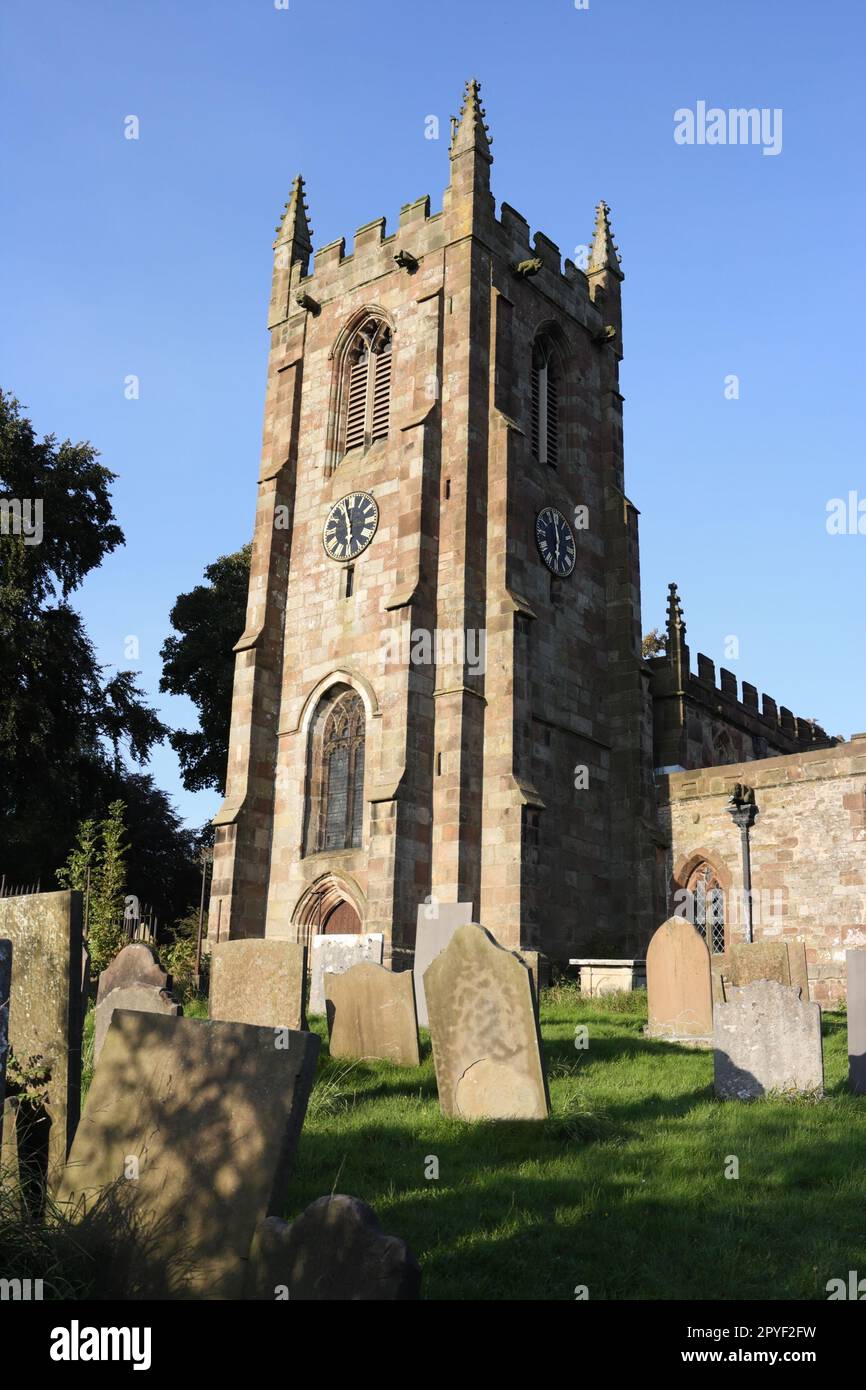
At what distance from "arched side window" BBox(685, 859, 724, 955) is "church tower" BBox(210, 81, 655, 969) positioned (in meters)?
0.93

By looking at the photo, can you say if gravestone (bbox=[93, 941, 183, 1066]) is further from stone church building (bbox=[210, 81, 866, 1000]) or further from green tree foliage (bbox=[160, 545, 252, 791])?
green tree foliage (bbox=[160, 545, 252, 791])

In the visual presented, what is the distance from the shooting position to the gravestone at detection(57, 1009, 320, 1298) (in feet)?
16.2

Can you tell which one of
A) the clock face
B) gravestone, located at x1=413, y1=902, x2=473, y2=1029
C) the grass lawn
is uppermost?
the clock face

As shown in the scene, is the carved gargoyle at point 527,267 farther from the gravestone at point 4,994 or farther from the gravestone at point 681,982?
the gravestone at point 4,994

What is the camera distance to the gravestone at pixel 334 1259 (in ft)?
13.6

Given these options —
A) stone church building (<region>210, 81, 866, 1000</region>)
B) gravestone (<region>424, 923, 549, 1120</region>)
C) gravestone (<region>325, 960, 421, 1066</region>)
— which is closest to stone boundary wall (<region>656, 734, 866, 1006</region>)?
stone church building (<region>210, 81, 866, 1000</region>)

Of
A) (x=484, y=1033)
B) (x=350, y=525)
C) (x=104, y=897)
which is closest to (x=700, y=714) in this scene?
(x=350, y=525)

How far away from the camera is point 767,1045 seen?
31.4 ft

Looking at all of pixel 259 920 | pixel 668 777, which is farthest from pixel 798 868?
pixel 259 920

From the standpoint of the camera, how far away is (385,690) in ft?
71.5

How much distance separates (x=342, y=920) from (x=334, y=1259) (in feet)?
59.5
